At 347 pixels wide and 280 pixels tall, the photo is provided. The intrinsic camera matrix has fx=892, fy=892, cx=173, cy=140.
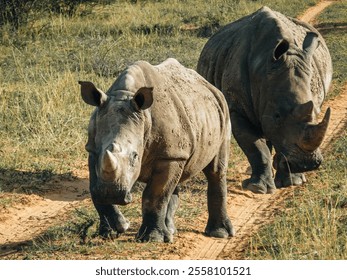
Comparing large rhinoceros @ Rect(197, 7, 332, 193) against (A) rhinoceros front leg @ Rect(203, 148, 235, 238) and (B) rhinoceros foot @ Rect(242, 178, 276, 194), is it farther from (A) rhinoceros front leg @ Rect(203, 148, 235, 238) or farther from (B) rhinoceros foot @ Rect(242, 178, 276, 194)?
(A) rhinoceros front leg @ Rect(203, 148, 235, 238)

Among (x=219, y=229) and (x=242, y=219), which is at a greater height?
(x=219, y=229)

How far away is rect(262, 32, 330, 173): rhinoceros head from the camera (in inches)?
341

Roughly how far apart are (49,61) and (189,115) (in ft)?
29.6

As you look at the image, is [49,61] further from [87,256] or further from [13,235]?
[87,256]

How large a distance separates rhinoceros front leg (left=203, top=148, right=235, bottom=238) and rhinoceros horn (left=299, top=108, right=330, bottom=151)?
1013mm

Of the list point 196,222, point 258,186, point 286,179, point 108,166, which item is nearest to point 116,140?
point 108,166

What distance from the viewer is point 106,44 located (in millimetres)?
17719

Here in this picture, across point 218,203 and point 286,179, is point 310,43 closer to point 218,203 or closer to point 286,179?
point 286,179

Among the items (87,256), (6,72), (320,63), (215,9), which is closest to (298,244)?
(87,256)

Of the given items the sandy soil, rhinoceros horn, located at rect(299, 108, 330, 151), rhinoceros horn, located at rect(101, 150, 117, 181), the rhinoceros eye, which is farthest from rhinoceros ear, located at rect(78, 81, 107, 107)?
the rhinoceros eye

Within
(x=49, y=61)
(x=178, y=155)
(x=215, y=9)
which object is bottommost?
(x=215, y=9)

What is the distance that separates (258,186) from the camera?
30.7 feet

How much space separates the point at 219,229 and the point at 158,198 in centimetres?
105

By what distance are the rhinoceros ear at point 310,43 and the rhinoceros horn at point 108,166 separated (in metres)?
3.82
